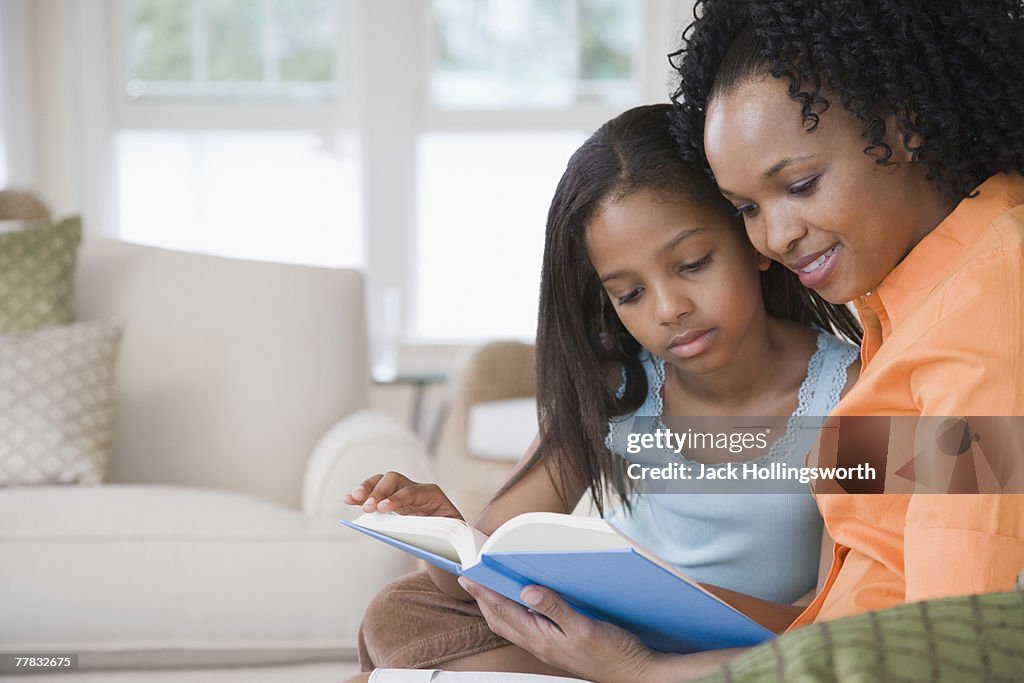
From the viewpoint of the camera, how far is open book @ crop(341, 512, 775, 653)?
3.00 ft

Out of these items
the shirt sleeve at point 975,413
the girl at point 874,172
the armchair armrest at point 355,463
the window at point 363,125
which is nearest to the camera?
the shirt sleeve at point 975,413

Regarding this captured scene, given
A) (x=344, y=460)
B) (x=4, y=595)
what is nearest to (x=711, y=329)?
(x=344, y=460)

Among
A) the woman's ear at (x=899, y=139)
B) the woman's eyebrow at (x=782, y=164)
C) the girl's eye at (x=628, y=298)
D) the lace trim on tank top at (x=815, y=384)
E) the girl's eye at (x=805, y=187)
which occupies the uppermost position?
the woman's ear at (x=899, y=139)

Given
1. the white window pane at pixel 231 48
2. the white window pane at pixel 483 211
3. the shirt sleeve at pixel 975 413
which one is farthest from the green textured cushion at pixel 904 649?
the white window pane at pixel 231 48

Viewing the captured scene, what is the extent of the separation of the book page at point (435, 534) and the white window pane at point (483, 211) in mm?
3645

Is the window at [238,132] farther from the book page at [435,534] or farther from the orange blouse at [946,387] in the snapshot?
the orange blouse at [946,387]

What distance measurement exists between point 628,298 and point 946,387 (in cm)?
52

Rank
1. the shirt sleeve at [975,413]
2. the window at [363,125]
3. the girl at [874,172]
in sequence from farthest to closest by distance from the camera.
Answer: the window at [363,125]
the girl at [874,172]
the shirt sleeve at [975,413]

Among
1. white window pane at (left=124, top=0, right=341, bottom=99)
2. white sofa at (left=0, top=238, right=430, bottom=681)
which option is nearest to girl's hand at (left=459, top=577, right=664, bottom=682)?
white sofa at (left=0, top=238, right=430, bottom=681)

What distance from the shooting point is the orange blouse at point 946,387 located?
0.87 metres

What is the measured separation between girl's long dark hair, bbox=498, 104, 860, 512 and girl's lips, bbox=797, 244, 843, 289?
25 centimetres

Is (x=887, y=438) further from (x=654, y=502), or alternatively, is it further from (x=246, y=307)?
(x=246, y=307)

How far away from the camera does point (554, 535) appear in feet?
3.02

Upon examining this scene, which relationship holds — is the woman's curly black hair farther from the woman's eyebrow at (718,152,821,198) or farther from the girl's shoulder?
the girl's shoulder
